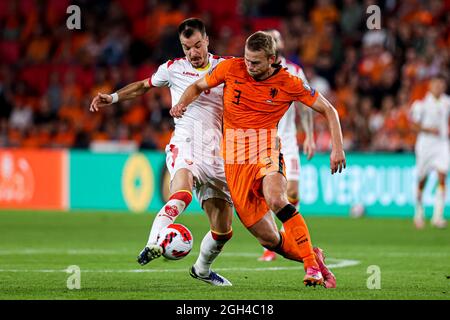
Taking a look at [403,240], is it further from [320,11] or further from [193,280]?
[320,11]

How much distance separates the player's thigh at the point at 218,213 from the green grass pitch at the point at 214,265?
52 cm

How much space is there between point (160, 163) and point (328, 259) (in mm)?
9351

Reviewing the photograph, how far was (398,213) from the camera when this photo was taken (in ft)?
63.5

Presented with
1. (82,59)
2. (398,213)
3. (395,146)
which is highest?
(82,59)

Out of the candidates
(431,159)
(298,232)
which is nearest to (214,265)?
(298,232)

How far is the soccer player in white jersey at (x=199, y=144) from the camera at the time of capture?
355 inches

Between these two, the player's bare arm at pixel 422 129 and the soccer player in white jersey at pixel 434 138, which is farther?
the player's bare arm at pixel 422 129

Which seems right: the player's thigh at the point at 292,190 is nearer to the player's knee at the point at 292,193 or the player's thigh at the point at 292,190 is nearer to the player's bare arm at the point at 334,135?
the player's knee at the point at 292,193

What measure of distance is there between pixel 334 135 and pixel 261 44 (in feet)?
3.12

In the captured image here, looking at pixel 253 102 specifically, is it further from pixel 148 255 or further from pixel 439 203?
pixel 439 203

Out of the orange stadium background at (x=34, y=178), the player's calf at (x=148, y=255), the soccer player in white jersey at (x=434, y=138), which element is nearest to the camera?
the player's calf at (x=148, y=255)

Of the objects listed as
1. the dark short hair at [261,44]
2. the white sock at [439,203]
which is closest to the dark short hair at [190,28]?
the dark short hair at [261,44]

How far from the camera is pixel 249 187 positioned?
8625 millimetres
